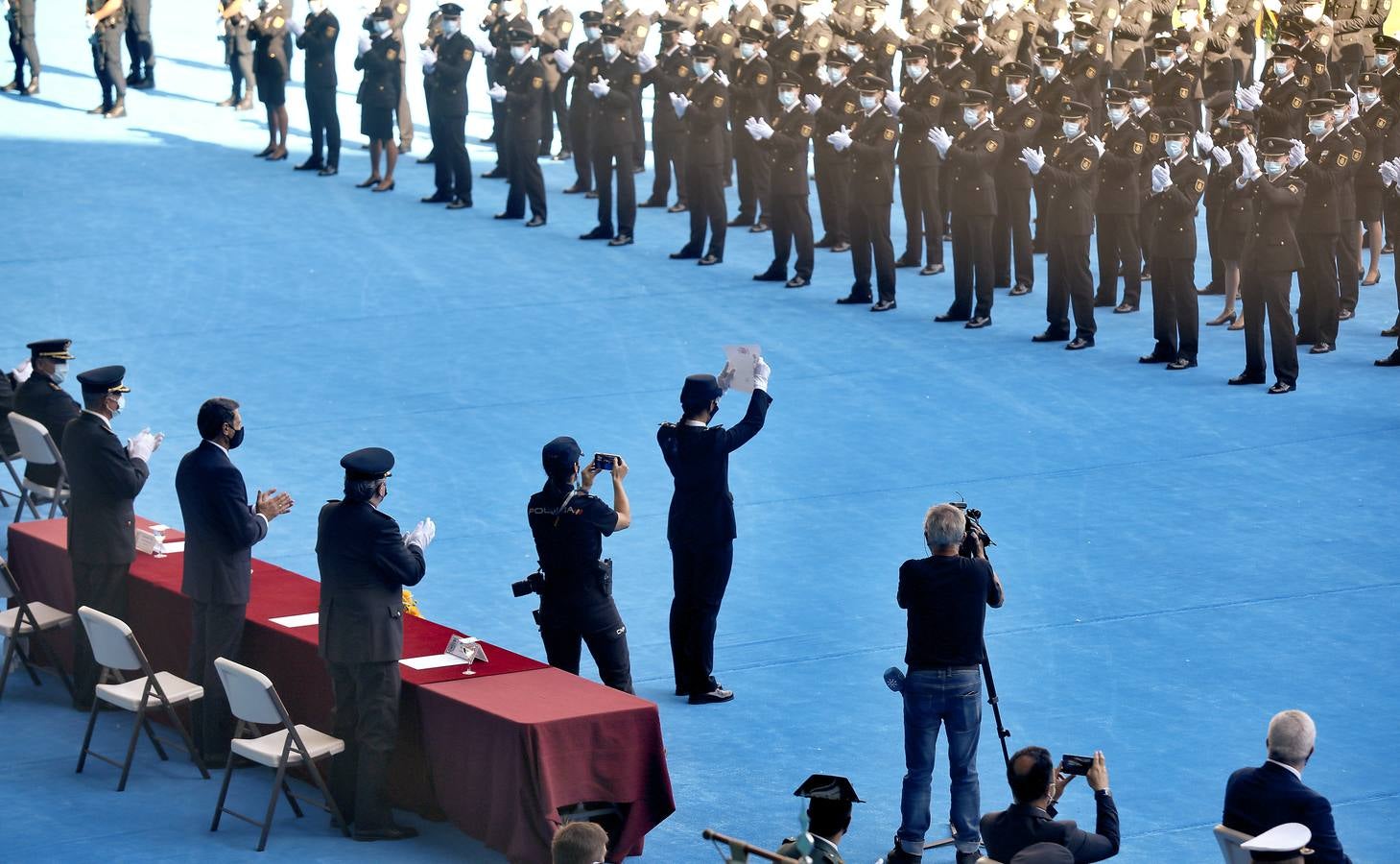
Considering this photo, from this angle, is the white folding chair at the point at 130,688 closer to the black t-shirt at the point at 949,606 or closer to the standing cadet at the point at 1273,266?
the black t-shirt at the point at 949,606

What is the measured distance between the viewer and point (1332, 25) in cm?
1944

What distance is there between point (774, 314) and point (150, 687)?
30.4 ft

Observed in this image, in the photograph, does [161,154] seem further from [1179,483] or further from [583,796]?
[583,796]

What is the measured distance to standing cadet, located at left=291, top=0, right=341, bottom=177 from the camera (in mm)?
21641

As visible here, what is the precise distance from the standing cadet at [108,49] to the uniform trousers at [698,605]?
18079 mm

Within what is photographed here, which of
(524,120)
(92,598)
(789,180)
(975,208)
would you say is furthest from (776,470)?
(524,120)

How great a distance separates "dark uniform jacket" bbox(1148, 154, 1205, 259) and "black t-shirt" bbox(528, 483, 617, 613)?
25.9 ft

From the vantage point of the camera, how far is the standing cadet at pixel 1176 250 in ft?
49.0

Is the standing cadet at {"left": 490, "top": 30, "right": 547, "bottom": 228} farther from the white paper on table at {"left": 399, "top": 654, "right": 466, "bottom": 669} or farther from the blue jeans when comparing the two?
the blue jeans

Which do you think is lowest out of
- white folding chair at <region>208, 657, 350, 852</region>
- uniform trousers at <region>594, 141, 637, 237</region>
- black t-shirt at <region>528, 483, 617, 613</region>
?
white folding chair at <region>208, 657, 350, 852</region>

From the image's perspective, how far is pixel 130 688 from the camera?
28.2 feet

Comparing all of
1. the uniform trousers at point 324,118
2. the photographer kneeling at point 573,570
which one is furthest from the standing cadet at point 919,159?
the photographer kneeling at point 573,570

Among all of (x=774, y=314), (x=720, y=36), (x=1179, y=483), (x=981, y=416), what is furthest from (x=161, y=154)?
(x=1179, y=483)

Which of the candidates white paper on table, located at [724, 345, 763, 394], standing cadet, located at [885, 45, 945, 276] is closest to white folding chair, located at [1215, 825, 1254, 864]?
white paper on table, located at [724, 345, 763, 394]
